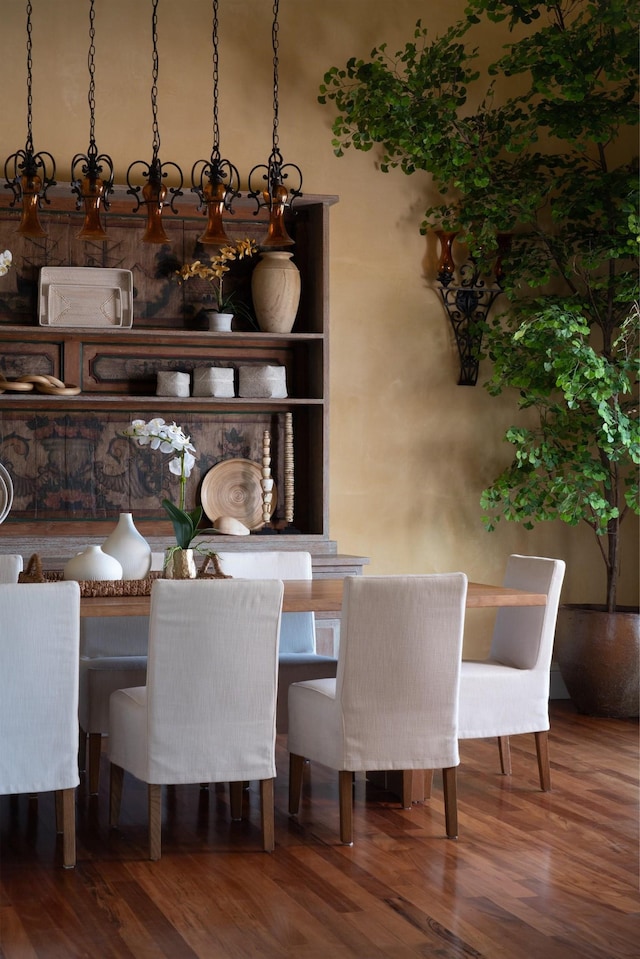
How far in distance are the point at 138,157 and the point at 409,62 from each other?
136 cm

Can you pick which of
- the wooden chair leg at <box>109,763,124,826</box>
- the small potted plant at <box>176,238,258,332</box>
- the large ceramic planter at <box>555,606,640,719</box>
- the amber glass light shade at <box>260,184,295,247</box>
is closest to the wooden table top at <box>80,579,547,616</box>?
the wooden chair leg at <box>109,763,124,826</box>

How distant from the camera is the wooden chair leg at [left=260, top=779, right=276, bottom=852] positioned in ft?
11.2

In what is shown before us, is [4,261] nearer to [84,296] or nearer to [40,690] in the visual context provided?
[84,296]

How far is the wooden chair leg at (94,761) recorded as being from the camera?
4023mm

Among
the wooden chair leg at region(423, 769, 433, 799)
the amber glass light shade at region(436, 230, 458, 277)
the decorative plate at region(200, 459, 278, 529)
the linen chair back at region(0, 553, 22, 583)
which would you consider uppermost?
the amber glass light shade at region(436, 230, 458, 277)

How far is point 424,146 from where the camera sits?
17.6 feet

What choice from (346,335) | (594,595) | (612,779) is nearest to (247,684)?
(612,779)

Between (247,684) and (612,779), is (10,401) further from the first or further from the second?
(612,779)

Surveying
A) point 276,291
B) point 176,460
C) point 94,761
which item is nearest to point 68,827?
point 94,761

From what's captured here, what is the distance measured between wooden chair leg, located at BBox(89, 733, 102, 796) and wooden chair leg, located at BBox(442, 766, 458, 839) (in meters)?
1.21

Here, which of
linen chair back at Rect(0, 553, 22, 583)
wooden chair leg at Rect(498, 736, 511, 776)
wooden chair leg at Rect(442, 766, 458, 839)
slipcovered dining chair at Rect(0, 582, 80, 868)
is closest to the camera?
slipcovered dining chair at Rect(0, 582, 80, 868)

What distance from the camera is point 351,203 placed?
5.84 meters

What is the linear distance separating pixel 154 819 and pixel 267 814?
33cm

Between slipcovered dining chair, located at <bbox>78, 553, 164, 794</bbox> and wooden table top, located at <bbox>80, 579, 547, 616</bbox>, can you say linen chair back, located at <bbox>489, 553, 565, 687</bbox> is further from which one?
slipcovered dining chair, located at <bbox>78, 553, 164, 794</bbox>
